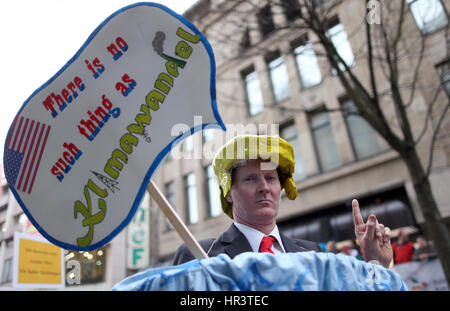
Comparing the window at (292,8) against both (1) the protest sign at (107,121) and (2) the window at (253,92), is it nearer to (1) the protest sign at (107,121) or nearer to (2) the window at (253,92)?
(1) the protest sign at (107,121)

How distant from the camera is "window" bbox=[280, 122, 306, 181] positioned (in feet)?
31.5

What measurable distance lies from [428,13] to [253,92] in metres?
6.71

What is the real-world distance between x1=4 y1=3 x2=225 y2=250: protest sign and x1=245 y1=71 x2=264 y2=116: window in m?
9.54

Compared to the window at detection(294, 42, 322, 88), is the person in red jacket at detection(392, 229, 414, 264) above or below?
below

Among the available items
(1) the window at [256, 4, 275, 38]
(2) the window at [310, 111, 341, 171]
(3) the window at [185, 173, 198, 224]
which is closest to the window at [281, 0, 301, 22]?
(1) the window at [256, 4, 275, 38]

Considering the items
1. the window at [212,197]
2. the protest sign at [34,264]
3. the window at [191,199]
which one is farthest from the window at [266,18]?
the window at [191,199]

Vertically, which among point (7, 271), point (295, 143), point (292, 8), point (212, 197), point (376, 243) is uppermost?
point (295, 143)

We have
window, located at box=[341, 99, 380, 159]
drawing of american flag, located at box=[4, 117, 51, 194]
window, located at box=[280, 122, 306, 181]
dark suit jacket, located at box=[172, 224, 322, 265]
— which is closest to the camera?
drawing of american flag, located at box=[4, 117, 51, 194]

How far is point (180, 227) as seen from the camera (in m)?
0.89

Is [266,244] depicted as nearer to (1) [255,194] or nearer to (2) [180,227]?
(1) [255,194]

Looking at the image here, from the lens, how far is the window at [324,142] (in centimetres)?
913

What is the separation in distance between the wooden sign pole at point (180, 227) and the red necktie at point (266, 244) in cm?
45

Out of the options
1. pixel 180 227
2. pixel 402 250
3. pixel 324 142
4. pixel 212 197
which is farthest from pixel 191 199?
pixel 180 227

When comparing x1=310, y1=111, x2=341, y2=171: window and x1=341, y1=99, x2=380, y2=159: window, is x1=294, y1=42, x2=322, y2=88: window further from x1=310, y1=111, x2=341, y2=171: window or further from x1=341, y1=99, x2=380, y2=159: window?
x1=341, y1=99, x2=380, y2=159: window
